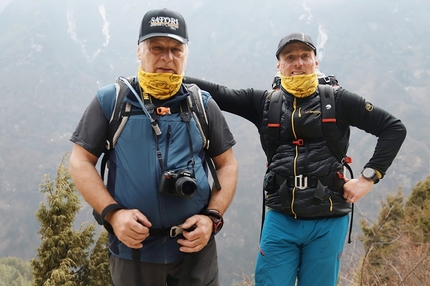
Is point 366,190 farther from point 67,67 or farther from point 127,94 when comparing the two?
point 67,67

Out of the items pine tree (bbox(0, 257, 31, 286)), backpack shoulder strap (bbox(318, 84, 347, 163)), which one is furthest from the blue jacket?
pine tree (bbox(0, 257, 31, 286))

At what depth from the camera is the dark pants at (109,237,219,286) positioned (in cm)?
235

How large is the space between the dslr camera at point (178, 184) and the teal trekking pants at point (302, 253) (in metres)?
1.38

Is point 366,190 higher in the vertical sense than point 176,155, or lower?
lower

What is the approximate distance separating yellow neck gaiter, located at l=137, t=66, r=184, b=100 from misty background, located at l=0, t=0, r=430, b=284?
240ft

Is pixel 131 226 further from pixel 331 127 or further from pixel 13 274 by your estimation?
pixel 13 274

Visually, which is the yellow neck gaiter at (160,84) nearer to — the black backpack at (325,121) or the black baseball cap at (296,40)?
the black backpack at (325,121)

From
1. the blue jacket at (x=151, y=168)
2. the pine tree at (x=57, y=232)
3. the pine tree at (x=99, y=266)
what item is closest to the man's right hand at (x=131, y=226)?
the blue jacket at (x=151, y=168)

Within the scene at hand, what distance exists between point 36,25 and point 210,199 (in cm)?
20468

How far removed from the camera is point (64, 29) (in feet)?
597

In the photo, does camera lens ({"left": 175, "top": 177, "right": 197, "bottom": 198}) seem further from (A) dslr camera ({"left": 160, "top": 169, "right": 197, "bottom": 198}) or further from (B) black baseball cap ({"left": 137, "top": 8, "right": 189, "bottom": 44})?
(B) black baseball cap ({"left": 137, "top": 8, "right": 189, "bottom": 44})

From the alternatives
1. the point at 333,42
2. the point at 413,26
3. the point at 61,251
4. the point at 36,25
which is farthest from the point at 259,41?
the point at 61,251

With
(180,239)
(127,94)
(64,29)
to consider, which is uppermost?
(64,29)

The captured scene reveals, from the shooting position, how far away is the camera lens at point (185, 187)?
6.95 feet
